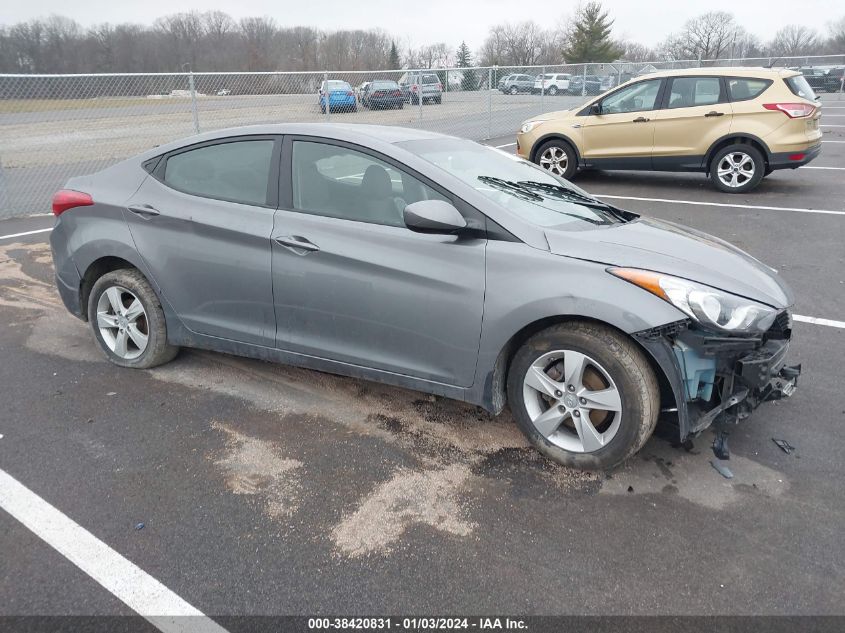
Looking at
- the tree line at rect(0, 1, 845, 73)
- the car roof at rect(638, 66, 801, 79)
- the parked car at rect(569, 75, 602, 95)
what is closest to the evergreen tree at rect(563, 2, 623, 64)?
the tree line at rect(0, 1, 845, 73)

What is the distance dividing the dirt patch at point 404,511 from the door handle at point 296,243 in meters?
1.24

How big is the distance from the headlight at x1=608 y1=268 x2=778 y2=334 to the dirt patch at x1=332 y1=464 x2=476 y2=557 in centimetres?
120

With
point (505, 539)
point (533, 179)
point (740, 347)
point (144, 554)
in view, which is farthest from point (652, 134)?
point (144, 554)

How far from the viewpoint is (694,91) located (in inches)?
393

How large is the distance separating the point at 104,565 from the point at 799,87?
1078 cm

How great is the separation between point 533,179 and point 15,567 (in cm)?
325

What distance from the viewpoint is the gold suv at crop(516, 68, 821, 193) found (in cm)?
945

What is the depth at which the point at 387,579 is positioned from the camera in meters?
2.46

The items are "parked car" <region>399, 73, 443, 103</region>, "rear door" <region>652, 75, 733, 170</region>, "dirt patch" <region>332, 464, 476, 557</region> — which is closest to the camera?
"dirt patch" <region>332, 464, 476, 557</region>

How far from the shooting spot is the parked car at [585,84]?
2144cm

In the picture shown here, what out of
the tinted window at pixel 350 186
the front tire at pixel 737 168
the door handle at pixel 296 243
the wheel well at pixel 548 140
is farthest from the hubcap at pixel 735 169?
the door handle at pixel 296 243

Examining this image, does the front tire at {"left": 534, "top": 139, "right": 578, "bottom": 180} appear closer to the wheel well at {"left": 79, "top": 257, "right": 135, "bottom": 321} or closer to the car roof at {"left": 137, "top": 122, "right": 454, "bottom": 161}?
the car roof at {"left": 137, "top": 122, "right": 454, "bottom": 161}

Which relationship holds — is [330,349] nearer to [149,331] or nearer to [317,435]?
[317,435]

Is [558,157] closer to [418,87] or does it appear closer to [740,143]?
[740,143]
